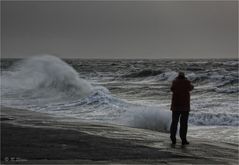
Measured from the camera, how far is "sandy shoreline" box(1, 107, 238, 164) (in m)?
7.38

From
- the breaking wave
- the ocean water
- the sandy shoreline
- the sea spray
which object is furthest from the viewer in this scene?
the sea spray

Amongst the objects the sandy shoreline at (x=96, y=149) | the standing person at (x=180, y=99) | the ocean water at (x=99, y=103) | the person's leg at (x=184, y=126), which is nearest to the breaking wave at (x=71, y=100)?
the ocean water at (x=99, y=103)

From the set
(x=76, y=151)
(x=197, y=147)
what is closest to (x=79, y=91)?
(x=197, y=147)

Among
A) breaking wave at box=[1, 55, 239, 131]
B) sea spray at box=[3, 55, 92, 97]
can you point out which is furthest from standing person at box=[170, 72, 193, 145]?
sea spray at box=[3, 55, 92, 97]

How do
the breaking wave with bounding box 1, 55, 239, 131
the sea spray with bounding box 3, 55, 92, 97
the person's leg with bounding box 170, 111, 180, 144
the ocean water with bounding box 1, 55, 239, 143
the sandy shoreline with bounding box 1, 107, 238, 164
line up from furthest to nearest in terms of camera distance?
1. the sea spray with bounding box 3, 55, 92, 97
2. the breaking wave with bounding box 1, 55, 239, 131
3. the ocean water with bounding box 1, 55, 239, 143
4. the person's leg with bounding box 170, 111, 180, 144
5. the sandy shoreline with bounding box 1, 107, 238, 164

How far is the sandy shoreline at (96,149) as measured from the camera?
738 centimetres

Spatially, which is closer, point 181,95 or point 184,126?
point 181,95

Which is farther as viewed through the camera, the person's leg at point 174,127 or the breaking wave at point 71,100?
the breaking wave at point 71,100

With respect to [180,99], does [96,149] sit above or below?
below

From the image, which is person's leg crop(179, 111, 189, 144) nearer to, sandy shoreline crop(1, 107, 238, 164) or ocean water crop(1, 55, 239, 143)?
sandy shoreline crop(1, 107, 238, 164)

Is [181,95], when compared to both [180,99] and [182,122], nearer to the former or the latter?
[180,99]

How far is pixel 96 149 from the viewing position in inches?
330

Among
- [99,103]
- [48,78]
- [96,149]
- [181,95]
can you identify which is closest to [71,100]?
[99,103]

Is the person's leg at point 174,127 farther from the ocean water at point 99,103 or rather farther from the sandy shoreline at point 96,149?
the ocean water at point 99,103
